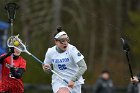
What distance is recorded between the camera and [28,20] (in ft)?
151

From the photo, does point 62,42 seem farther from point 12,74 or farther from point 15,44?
point 12,74

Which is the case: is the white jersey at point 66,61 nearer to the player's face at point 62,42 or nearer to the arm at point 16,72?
the player's face at point 62,42

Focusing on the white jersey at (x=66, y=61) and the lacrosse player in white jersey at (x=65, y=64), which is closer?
the lacrosse player in white jersey at (x=65, y=64)

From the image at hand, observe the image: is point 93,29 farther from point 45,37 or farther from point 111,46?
point 45,37

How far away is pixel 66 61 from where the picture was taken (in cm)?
1588

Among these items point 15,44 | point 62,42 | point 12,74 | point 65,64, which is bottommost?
point 12,74

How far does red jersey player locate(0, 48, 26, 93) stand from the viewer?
1544 cm

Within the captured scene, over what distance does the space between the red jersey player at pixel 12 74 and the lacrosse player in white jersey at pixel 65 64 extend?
0.60m

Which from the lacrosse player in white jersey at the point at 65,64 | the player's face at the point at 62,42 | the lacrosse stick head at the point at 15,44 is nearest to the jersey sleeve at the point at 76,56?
the lacrosse player in white jersey at the point at 65,64

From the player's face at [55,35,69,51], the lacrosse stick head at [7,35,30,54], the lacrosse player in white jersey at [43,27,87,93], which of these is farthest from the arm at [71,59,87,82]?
the lacrosse stick head at [7,35,30,54]


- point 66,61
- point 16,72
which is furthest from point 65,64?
point 16,72

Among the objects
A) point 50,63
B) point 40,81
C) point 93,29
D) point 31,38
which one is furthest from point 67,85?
point 93,29

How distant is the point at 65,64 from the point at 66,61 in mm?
71

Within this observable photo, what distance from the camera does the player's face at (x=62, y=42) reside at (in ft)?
51.6
